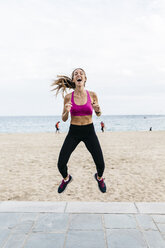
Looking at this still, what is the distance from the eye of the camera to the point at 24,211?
14.9ft

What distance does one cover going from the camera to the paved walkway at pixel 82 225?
3428mm

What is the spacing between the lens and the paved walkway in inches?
135

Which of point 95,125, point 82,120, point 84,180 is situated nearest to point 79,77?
point 82,120

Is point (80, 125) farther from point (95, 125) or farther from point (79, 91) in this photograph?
point (95, 125)

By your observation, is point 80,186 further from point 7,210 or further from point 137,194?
point 7,210

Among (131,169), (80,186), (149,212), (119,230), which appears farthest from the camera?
(131,169)

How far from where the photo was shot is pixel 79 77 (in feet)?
12.0

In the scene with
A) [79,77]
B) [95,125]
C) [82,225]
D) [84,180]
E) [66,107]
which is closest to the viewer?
[66,107]

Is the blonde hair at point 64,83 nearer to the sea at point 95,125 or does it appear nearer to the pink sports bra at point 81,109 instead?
the pink sports bra at point 81,109

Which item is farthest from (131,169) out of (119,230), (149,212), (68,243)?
(68,243)

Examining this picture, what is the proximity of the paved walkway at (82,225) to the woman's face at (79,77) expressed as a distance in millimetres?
2514

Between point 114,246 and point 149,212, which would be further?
point 149,212

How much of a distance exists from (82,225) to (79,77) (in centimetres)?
263

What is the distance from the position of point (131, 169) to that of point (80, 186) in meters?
3.10
